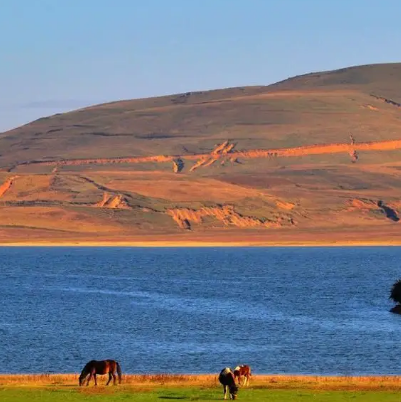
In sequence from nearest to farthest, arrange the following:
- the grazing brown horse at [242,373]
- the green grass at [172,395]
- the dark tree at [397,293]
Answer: the green grass at [172,395] → the grazing brown horse at [242,373] → the dark tree at [397,293]

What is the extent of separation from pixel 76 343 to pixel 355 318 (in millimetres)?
20665

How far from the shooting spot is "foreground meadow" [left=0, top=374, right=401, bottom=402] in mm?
35969

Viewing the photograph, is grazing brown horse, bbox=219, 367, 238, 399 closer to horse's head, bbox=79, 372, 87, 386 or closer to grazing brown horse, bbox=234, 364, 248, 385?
grazing brown horse, bbox=234, 364, 248, 385

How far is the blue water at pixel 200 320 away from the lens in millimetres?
54094

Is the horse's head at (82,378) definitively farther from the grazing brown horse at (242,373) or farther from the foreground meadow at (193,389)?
the grazing brown horse at (242,373)

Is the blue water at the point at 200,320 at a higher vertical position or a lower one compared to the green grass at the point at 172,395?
lower

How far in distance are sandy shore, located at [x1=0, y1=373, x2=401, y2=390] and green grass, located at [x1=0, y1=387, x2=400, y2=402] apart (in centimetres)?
150

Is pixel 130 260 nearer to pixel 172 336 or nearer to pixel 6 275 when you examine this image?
pixel 6 275

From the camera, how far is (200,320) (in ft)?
243

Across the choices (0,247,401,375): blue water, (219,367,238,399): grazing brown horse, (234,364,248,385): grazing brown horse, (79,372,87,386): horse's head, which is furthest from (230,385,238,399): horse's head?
(0,247,401,375): blue water

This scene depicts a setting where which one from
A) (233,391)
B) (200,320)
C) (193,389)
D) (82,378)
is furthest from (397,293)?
(233,391)

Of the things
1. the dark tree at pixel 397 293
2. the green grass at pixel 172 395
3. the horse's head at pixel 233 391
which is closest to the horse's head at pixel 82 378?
the green grass at pixel 172 395

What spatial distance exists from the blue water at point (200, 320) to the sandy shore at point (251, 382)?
24.6 feet

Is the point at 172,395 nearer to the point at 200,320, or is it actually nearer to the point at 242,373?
the point at 242,373
